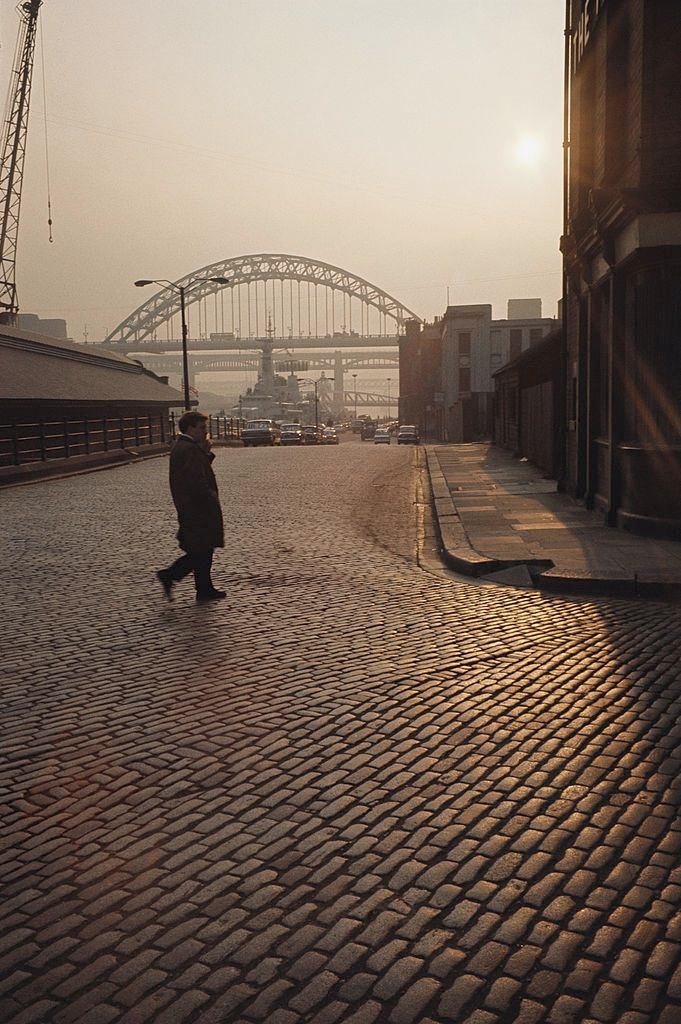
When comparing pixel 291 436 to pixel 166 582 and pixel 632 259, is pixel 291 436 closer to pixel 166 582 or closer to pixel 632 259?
pixel 632 259

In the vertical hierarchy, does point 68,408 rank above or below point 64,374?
below

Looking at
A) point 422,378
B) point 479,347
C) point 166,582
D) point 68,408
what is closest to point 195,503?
point 166,582

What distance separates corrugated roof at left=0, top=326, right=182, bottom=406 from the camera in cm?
2838

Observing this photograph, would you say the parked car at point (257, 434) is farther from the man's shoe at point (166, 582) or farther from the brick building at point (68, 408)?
the man's shoe at point (166, 582)

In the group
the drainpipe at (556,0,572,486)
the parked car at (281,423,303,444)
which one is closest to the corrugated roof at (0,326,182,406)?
the drainpipe at (556,0,572,486)

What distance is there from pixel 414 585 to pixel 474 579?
0.82m

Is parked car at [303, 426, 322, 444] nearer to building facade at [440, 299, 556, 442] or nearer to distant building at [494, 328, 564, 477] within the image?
building facade at [440, 299, 556, 442]

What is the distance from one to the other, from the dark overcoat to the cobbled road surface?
768 millimetres

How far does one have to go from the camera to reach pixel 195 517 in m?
9.30

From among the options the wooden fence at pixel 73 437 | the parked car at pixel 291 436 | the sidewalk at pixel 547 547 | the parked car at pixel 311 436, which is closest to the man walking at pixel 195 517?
the sidewalk at pixel 547 547

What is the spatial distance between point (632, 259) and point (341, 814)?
33.1ft

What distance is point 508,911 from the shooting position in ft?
11.1

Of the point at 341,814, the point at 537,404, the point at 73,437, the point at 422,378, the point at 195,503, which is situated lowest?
the point at 341,814

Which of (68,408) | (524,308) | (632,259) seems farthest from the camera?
(524,308)
